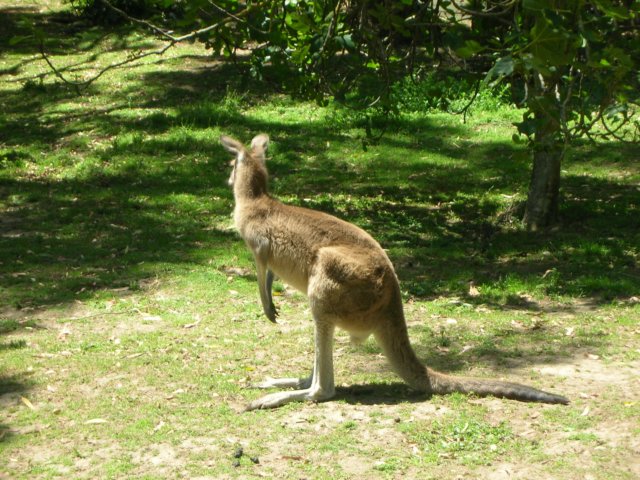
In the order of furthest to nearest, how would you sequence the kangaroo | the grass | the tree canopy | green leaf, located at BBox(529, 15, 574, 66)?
the kangaroo → the grass → the tree canopy → green leaf, located at BBox(529, 15, 574, 66)

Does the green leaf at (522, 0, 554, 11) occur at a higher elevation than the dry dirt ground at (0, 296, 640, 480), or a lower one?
higher

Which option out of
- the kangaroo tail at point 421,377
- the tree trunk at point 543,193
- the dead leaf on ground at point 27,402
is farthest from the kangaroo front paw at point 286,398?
the tree trunk at point 543,193

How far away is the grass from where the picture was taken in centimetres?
447

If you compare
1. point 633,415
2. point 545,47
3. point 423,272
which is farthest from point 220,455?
point 423,272

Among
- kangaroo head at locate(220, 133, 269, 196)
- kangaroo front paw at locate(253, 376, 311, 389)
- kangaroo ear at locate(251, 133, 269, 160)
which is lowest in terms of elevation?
kangaroo front paw at locate(253, 376, 311, 389)

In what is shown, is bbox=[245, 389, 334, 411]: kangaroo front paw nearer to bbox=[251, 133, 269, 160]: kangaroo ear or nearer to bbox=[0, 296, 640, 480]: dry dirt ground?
bbox=[0, 296, 640, 480]: dry dirt ground

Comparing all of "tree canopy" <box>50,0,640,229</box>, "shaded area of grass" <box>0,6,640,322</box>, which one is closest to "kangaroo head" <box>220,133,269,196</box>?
"tree canopy" <box>50,0,640,229</box>

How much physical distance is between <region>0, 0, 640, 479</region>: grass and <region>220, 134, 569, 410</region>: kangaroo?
0.11m

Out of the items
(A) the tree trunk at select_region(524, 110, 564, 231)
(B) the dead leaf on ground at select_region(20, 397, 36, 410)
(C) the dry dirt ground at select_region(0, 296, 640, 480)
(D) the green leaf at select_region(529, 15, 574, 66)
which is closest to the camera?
(D) the green leaf at select_region(529, 15, 574, 66)

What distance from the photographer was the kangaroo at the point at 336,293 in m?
4.75

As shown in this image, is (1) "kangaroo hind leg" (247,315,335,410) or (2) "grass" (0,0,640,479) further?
(1) "kangaroo hind leg" (247,315,335,410)

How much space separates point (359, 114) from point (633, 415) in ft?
26.1

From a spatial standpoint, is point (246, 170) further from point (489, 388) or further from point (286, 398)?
point (489, 388)

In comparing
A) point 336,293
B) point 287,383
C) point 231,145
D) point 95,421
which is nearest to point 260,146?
point 231,145
